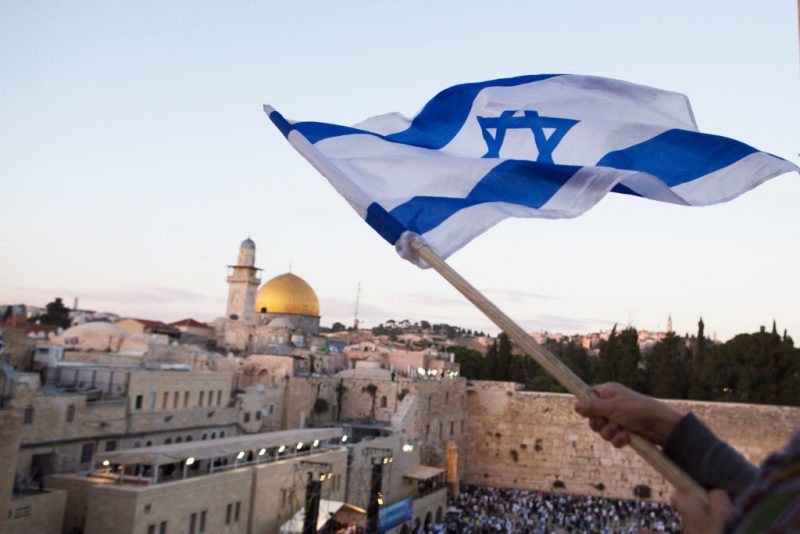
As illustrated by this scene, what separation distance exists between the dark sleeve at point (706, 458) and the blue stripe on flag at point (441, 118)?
10.6 ft

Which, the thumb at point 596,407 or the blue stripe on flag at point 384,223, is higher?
the blue stripe on flag at point 384,223

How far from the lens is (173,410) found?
19391mm

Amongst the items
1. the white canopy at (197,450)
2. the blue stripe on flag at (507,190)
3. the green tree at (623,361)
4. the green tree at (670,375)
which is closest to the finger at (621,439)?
the blue stripe on flag at (507,190)

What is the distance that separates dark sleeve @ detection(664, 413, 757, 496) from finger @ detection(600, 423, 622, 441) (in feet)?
0.50

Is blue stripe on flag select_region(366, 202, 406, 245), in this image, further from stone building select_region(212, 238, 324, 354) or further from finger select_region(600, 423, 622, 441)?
stone building select_region(212, 238, 324, 354)

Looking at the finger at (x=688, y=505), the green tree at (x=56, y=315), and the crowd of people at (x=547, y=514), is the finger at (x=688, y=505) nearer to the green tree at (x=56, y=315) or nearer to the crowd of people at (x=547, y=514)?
the crowd of people at (x=547, y=514)

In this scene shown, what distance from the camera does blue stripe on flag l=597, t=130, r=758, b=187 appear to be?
14.5ft

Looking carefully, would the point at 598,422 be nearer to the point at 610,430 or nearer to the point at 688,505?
the point at 610,430

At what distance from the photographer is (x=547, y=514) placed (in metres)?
27.9

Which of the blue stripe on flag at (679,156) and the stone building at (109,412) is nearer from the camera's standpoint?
the blue stripe on flag at (679,156)

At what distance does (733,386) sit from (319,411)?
22.5 metres

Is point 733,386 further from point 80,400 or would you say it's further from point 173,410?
point 80,400

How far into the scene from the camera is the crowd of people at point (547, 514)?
83.7ft

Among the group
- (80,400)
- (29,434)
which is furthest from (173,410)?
(29,434)
